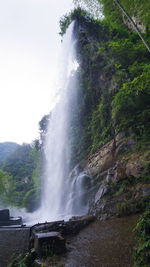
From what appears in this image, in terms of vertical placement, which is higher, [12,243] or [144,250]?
[144,250]

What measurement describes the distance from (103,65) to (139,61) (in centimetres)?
387

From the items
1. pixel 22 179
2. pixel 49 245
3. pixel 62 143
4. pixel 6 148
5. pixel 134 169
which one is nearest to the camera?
pixel 49 245

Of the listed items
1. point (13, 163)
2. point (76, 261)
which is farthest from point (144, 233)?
point (13, 163)

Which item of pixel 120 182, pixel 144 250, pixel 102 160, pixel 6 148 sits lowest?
pixel 144 250

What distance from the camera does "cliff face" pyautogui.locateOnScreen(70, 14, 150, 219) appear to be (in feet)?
29.6

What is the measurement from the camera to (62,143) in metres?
21.9

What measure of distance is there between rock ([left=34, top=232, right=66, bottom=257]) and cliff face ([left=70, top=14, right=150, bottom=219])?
11.5 feet

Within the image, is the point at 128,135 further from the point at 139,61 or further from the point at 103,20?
the point at 103,20

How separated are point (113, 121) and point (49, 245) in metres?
11.1

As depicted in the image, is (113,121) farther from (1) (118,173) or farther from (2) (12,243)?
(2) (12,243)

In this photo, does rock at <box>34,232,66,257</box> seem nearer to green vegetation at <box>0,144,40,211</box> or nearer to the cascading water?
the cascading water

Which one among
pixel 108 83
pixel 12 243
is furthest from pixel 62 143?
pixel 12 243

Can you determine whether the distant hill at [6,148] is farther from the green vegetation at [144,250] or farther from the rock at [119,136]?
the green vegetation at [144,250]

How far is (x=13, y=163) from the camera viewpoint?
55.9 meters
